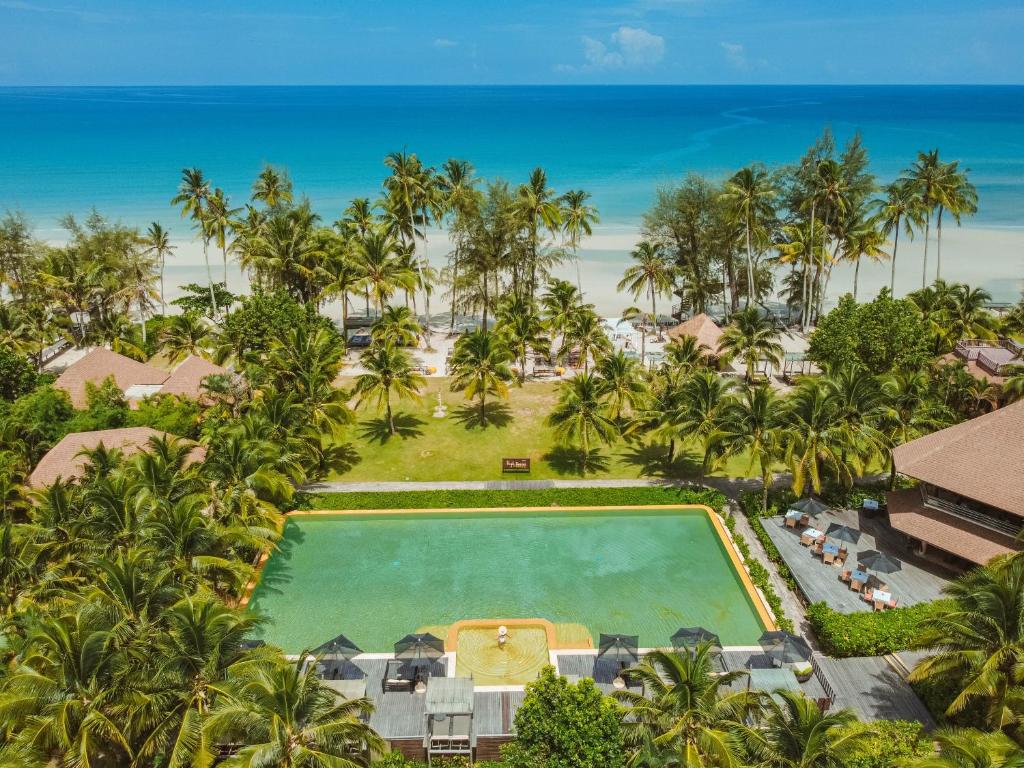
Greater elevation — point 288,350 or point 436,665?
point 288,350

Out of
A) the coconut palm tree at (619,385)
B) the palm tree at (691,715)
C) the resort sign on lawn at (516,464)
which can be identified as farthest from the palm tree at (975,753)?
the resort sign on lawn at (516,464)

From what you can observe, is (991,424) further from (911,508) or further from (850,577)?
(850,577)

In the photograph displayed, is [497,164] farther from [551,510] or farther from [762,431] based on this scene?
[762,431]

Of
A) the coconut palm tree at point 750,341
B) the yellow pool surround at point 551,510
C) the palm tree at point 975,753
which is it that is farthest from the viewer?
the coconut palm tree at point 750,341

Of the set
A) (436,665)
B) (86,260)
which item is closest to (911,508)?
(436,665)

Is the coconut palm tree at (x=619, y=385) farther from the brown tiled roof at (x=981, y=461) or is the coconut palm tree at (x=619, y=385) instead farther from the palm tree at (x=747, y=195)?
the palm tree at (x=747, y=195)

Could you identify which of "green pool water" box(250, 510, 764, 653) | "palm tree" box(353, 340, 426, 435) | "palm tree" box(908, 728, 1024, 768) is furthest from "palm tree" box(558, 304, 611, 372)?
"palm tree" box(908, 728, 1024, 768)

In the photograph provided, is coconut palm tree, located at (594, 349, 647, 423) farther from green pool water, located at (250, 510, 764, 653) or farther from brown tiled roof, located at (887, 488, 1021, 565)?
brown tiled roof, located at (887, 488, 1021, 565)
